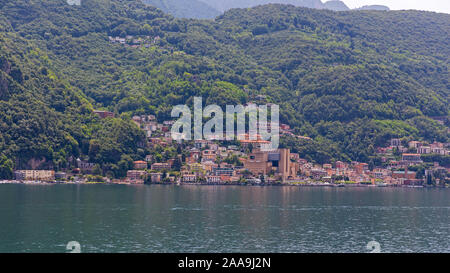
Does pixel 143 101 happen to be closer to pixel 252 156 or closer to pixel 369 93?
pixel 252 156

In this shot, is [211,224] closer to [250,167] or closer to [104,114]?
[250,167]

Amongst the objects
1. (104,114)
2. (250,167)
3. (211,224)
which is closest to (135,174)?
(104,114)

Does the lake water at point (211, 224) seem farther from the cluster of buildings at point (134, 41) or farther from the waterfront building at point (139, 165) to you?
the cluster of buildings at point (134, 41)

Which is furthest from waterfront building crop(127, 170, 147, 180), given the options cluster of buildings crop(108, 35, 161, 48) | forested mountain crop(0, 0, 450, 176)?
cluster of buildings crop(108, 35, 161, 48)

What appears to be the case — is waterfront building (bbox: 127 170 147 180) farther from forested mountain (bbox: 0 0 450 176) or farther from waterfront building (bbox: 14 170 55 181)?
waterfront building (bbox: 14 170 55 181)

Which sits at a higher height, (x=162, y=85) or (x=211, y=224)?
(x=162, y=85)
